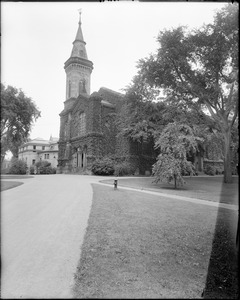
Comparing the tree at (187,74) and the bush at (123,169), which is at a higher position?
the tree at (187,74)

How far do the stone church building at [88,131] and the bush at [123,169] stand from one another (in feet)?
3.92

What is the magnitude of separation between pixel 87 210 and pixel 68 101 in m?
29.1

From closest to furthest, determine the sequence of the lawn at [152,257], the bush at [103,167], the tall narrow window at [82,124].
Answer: the lawn at [152,257]
the bush at [103,167]
the tall narrow window at [82,124]

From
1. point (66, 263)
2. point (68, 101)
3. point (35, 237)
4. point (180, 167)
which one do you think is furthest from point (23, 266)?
point (68, 101)

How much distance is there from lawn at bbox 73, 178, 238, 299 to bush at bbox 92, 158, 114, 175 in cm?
1874

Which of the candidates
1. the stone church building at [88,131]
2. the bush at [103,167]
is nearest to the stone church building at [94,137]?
the stone church building at [88,131]

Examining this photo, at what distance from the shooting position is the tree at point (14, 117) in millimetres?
1530

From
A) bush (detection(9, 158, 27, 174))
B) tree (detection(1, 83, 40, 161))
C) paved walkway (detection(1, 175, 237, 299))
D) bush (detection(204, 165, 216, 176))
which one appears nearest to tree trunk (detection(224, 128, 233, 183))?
paved walkway (detection(1, 175, 237, 299))

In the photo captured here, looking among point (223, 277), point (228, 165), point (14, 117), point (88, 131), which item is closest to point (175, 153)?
point (228, 165)

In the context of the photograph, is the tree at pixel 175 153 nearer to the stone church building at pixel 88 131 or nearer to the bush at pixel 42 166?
the bush at pixel 42 166

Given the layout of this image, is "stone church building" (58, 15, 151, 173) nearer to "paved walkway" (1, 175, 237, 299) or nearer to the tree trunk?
the tree trunk

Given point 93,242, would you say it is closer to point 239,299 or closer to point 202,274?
point 202,274

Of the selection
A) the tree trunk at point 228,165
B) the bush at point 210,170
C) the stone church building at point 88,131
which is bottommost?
the bush at point 210,170

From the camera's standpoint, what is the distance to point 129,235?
4.48 m
